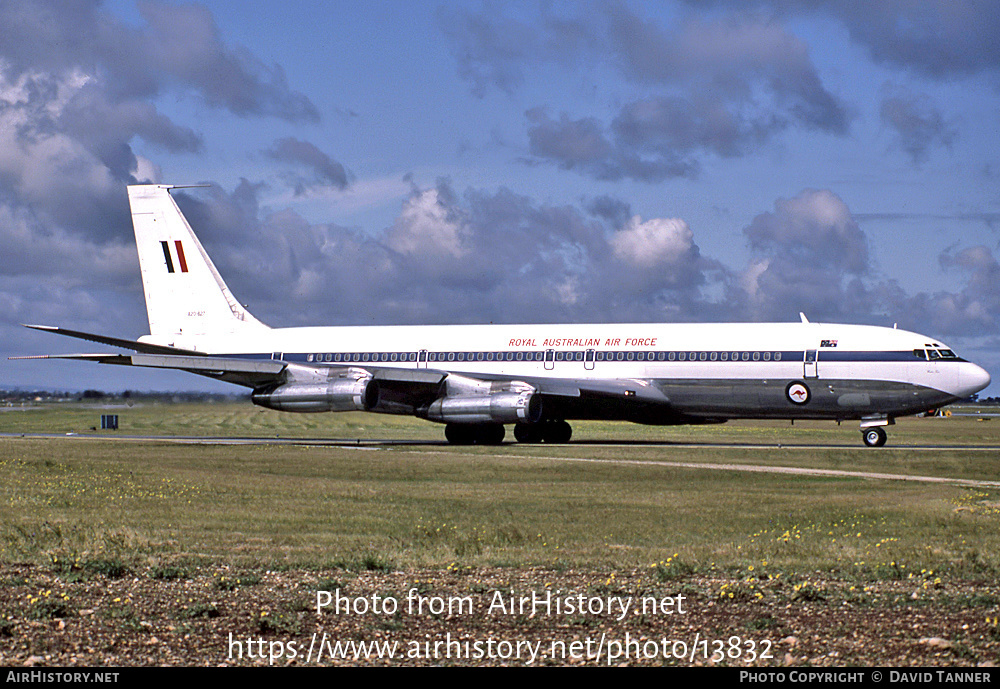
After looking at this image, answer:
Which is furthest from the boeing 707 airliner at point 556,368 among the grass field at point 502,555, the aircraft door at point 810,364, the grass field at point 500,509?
the grass field at point 502,555

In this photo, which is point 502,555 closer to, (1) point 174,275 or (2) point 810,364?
(2) point 810,364

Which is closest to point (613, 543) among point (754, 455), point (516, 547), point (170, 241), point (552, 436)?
point (516, 547)

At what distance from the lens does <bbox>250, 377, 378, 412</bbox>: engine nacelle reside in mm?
40781

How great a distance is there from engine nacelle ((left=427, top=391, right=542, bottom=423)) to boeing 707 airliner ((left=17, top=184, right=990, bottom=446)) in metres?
0.05

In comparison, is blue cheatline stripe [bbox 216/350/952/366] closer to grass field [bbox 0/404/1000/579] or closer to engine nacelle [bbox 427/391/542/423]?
engine nacelle [bbox 427/391/542/423]

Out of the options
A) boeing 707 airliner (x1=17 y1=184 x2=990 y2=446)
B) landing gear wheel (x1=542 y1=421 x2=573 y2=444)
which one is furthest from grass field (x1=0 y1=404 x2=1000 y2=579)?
landing gear wheel (x1=542 y1=421 x2=573 y2=444)

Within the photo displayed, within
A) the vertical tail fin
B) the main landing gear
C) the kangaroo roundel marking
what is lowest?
the main landing gear

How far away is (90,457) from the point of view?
34438 mm

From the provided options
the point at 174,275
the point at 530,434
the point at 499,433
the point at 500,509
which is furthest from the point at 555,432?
the point at 500,509

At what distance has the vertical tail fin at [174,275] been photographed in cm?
4888

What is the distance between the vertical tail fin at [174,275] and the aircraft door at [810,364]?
2346cm

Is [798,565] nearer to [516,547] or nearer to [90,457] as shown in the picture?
[516,547]

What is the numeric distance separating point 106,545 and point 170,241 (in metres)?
36.1
